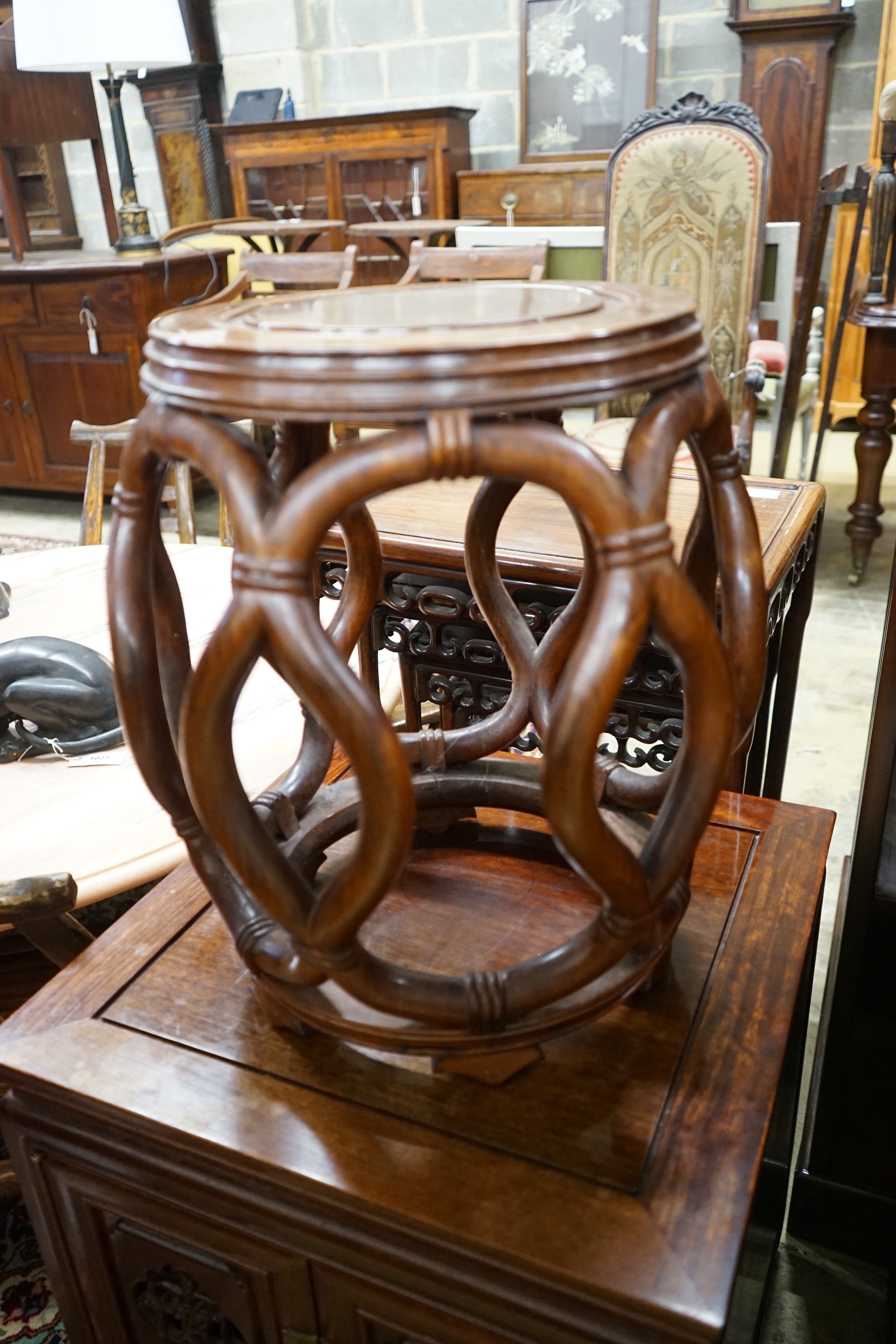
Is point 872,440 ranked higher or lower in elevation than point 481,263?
lower

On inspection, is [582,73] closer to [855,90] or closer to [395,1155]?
[855,90]

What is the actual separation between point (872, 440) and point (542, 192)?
2505mm

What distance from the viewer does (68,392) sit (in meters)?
3.91

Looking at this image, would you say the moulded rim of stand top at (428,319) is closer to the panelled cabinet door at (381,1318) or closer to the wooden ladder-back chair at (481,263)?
the panelled cabinet door at (381,1318)

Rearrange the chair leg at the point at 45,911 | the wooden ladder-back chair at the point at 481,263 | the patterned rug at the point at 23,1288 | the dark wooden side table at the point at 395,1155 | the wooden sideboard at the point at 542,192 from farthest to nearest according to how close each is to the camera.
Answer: the wooden sideboard at the point at 542,192, the wooden ladder-back chair at the point at 481,263, the patterned rug at the point at 23,1288, the chair leg at the point at 45,911, the dark wooden side table at the point at 395,1155

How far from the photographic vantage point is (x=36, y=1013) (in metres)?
0.77

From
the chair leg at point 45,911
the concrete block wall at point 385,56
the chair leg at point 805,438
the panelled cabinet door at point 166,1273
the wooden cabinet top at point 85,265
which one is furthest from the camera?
the concrete block wall at point 385,56

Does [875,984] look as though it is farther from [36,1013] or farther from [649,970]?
[36,1013]

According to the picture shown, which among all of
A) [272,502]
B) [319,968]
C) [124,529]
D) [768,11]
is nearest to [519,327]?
[272,502]

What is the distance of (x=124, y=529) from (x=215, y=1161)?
413 millimetres

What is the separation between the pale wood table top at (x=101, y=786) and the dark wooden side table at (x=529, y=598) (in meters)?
0.19

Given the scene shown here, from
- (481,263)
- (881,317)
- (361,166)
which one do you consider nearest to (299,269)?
(481,263)

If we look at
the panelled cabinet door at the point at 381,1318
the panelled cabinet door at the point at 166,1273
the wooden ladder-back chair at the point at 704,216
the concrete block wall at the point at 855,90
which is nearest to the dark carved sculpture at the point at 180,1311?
the panelled cabinet door at the point at 166,1273

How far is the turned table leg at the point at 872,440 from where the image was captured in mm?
2477
